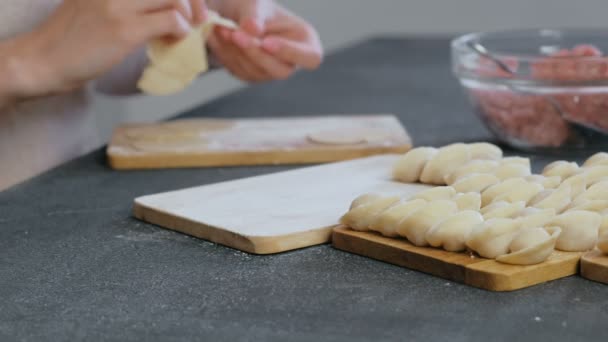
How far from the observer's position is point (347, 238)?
883mm

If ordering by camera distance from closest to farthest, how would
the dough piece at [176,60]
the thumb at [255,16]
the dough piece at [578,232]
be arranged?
the dough piece at [578,232], the dough piece at [176,60], the thumb at [255,16]

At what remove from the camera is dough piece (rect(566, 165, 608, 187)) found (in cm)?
96

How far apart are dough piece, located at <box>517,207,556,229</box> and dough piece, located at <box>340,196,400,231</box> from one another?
0.40ft

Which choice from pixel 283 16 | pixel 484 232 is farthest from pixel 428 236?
pixel 283 16

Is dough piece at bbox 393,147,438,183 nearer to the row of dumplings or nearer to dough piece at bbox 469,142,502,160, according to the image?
dough piece at bbox 469,142,502,160

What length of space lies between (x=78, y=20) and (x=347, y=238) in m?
0.57

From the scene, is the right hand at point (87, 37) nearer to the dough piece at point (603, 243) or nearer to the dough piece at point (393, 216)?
the dough piece at point (393, 216)

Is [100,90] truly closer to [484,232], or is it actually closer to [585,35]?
[585,35]

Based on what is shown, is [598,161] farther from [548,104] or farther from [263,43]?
[263,43]

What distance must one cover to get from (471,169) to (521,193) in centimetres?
12

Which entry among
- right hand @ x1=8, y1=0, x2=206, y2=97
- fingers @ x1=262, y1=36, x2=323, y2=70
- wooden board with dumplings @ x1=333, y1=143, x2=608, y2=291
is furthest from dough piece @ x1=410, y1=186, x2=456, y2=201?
fingers @ x1=262, y1=36, x2=323, y2=70

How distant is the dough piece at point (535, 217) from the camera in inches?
32.1

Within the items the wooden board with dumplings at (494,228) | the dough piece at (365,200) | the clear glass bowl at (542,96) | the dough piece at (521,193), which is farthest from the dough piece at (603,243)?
the clear glass bowl at (542,96)

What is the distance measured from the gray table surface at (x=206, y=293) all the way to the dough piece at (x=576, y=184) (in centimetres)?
15
